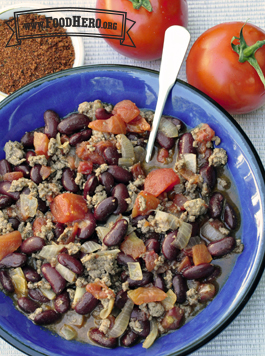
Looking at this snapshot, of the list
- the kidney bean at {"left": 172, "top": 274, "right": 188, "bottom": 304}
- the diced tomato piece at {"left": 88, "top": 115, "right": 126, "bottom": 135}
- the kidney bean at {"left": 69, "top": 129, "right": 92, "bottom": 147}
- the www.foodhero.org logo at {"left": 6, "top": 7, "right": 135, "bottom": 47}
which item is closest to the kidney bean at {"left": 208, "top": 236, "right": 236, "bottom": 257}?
the kidney bean at {"left": 172, "top": 274, "right": 188, "bottom": 304}

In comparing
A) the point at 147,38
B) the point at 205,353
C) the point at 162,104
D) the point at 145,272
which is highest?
the point at 147,38

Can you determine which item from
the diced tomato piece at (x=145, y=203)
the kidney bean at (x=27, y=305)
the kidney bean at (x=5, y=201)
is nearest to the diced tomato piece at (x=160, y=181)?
the diced tomato piece at (x=145, y=203)

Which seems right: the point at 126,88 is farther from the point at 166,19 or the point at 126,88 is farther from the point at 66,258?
the point at 66,258

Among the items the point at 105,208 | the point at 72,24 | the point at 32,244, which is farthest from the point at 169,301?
the point at 72,24

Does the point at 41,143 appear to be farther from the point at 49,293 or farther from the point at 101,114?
the point at 49,293

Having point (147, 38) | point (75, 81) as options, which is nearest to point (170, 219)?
point (75, 81)

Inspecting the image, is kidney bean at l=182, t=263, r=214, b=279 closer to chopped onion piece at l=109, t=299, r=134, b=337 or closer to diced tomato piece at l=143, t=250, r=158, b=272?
diced tomato piece at l=143, t=250, r=158, b=272
